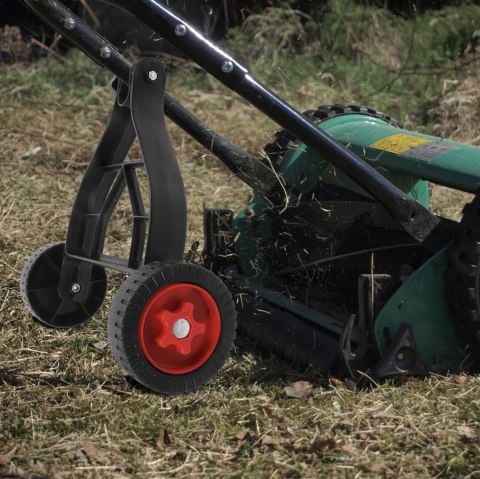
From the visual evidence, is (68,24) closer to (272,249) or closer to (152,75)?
(152,75)

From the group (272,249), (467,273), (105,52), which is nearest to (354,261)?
(272,249)

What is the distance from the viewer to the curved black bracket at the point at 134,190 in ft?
7.64

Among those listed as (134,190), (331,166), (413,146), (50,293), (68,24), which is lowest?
(50,293)

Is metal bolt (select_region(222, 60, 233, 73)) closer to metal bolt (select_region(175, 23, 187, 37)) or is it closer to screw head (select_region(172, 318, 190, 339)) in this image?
metal bolt (select_region(175, 23, 187, 37))

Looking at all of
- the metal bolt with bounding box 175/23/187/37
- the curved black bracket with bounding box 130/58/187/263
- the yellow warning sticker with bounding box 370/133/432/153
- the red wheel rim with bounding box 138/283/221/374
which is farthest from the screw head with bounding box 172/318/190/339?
the yellow warning sticker with bounding box 370/133/432/153

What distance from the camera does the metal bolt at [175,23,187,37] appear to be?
2.36 meters

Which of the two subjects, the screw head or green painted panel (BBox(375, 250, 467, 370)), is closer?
the screw head

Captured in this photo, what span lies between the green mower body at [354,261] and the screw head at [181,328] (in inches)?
19.4

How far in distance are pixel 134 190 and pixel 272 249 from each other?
85 cm

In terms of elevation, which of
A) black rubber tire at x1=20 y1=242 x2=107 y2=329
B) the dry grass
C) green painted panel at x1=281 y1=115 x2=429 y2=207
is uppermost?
green painted panel at x1=281 y1=115 x2=429 y2=207

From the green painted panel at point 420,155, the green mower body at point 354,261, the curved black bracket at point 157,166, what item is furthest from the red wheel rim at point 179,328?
the green painted panel at point 420,155

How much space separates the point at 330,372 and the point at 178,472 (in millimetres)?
702

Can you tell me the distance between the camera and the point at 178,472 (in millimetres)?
2139

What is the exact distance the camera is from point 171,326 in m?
2.33
